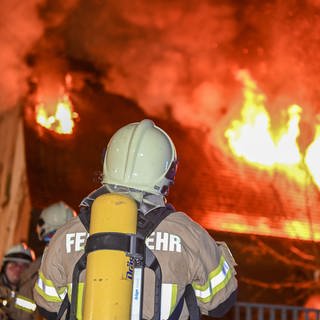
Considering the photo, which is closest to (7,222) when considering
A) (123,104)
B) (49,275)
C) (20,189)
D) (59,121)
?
(20,189)

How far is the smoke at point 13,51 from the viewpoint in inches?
504

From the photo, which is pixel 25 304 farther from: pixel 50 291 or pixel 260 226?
pixel 260 226

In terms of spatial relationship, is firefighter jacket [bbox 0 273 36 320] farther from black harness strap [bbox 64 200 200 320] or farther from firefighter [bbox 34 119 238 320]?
black harness strap [bbox 64 200 200 320]

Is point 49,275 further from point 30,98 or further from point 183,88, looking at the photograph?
point 183,88

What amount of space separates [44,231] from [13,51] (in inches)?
306

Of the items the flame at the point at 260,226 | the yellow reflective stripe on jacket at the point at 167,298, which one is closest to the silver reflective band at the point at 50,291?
the yellow reflective stripe on jacket at the point at 167,298

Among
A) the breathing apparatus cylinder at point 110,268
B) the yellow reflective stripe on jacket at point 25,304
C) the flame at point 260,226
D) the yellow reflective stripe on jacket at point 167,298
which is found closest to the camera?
the breathing apparatus cylinder at point 110,268

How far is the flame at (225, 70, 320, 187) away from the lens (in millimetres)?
14211

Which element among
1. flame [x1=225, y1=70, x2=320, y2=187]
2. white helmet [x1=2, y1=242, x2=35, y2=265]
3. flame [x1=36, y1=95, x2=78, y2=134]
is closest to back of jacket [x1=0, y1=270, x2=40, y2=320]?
Result: white helmet [x1=2, y1=242, x2=35, y2=265]

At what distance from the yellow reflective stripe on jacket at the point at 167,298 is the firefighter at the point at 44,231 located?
308cm

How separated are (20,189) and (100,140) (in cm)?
187

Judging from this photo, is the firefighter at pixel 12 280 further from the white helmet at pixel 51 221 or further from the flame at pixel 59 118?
the flame at pixel 59 118

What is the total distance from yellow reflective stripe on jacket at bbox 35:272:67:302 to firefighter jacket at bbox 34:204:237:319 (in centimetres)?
4

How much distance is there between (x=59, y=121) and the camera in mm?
13383
